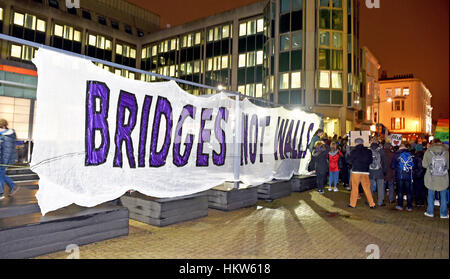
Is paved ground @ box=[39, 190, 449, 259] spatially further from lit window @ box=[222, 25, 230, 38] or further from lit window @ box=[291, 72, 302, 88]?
lit window @ box=[222, 25, 230, 38]

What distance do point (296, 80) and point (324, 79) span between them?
2.68 meters

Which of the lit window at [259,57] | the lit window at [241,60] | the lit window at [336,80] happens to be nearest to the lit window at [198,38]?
the lit window at [241,60]

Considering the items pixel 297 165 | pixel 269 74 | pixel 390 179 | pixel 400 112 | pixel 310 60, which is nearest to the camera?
pixel 390 179

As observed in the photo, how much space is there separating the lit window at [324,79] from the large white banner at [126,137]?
72.7 ft

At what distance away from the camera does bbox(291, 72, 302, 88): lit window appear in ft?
98.2

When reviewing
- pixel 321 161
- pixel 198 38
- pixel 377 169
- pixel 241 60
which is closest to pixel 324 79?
pixel 241 60

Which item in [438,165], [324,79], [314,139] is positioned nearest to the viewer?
[438,165]

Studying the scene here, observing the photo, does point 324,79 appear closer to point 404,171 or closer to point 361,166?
point 404,171

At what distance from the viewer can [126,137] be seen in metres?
5.92

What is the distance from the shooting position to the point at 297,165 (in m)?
12.0

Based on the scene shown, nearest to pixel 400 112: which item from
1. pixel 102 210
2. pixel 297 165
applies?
pixel 297 165

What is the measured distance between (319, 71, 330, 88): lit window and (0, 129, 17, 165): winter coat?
89.6 feet

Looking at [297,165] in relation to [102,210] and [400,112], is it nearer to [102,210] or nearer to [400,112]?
[102,210]

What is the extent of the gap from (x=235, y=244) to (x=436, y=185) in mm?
5427
